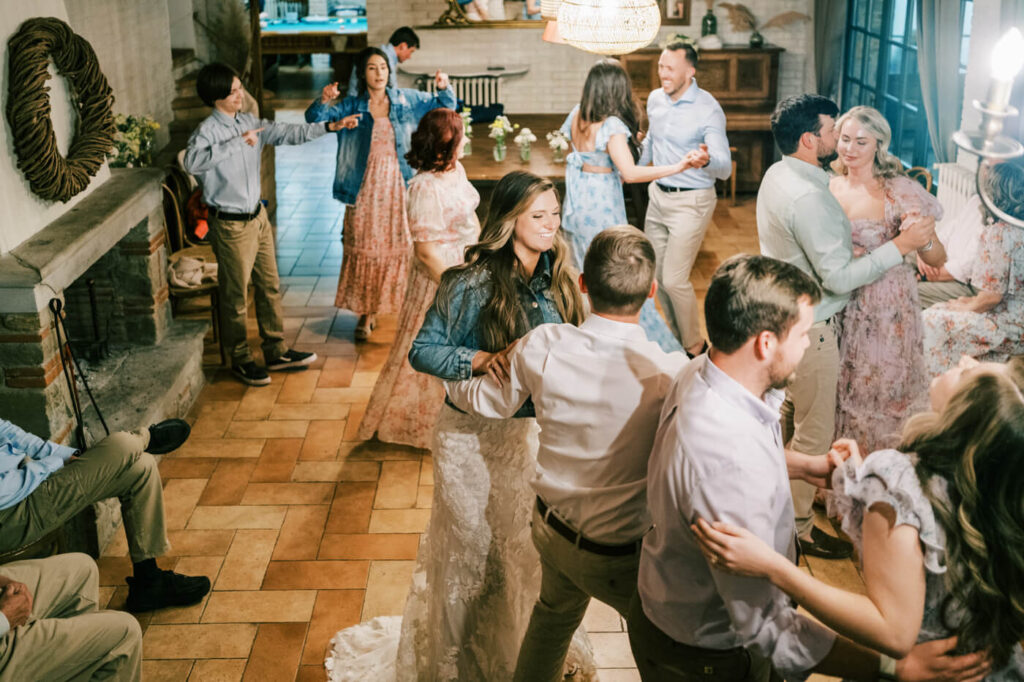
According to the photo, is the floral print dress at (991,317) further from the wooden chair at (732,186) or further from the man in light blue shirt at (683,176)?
the wooden chair at (732,186)

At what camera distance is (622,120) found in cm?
519

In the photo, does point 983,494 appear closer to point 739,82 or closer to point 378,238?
point 378,238

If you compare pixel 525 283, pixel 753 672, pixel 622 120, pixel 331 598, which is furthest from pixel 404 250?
pixel 753 672

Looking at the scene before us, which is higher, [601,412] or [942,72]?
[942,72]

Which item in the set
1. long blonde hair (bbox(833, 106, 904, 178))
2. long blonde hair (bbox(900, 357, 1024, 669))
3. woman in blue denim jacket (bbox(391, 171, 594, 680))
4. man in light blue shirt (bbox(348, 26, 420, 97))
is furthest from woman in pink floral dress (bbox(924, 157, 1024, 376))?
man in light blue shirt (bbox(348, 26, 420, 97))

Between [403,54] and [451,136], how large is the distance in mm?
2424

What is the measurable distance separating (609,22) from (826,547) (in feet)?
8.86

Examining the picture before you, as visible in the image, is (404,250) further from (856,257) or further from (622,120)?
(856,257)

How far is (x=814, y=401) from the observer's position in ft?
12.3

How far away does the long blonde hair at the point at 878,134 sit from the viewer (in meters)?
3.61

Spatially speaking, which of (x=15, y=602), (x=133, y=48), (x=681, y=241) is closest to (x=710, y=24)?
(x=681, y=241)

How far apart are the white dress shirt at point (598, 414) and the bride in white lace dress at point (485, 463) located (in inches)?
11.9

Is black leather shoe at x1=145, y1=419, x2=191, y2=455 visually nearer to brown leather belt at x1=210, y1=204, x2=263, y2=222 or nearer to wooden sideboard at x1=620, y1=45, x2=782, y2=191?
brown leather belt at x1=210, y1=204, x2=263, y2=222

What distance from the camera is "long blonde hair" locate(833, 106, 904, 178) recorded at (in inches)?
142
